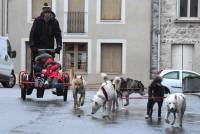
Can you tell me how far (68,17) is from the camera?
4197 centimetres

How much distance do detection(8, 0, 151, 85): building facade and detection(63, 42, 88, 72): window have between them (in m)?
0.06

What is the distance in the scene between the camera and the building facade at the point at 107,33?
41500 millimetres

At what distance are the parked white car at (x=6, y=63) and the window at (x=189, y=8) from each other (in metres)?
13.8

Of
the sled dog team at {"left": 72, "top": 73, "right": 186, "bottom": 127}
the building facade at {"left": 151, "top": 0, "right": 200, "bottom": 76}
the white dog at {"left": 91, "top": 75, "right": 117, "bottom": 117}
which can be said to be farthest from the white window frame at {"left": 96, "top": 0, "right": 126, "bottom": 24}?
the white dog at {"left": 91, "top": 75, "right": 117, "bottom": 117}

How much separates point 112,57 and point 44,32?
2384 centimetres

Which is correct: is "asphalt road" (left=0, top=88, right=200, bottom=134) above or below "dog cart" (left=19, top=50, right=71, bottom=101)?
below

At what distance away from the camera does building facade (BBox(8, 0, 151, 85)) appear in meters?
41.5

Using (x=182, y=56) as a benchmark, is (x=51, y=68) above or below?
above

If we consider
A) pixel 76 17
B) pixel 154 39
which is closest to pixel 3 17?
pixel 76 17

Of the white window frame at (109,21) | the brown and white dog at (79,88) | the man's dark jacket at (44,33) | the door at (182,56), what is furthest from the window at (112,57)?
the brown and white dog at (79,88)

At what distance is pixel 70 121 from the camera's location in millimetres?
13969

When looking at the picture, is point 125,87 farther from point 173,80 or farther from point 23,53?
point 23,53

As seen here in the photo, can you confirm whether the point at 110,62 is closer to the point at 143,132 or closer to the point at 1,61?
the point at 1,61

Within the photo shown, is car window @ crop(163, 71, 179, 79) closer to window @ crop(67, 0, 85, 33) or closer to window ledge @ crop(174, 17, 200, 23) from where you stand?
window ledge @ crop(174, 17, 200, 23)
